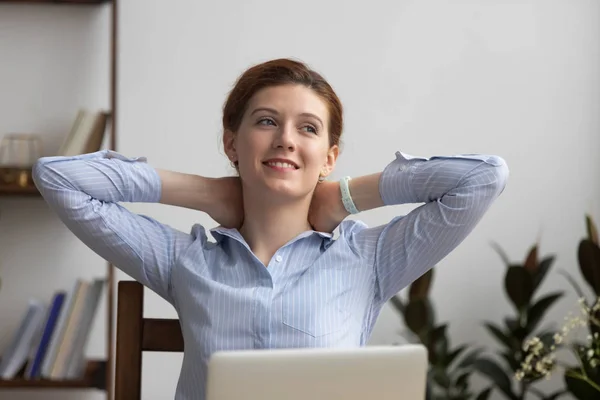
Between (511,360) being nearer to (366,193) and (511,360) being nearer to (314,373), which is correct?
(366,193)

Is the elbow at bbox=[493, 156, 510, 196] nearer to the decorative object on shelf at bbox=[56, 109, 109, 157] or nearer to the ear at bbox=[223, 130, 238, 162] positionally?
the ear at bbox=[223, 130, 238, 162]

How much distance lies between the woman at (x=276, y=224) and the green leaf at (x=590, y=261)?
1.45m

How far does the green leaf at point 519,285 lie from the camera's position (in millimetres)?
3004

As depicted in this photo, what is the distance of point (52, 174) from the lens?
1.59 m

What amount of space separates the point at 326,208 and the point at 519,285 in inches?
61.1

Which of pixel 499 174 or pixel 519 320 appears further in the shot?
pixel 519 320

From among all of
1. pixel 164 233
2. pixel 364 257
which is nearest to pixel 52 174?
pixel 164 233

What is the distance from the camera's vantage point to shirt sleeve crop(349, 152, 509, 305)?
154 cm

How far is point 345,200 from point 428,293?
1587 mm

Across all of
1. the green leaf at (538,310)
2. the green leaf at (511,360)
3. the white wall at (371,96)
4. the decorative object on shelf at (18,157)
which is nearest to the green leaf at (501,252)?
the white wall at (371,96)

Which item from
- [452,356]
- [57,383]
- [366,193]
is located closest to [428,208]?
[366,193]

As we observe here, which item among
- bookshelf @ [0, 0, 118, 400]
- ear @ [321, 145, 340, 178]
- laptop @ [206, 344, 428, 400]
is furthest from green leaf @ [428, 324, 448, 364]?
laptop @ [206, 344, 428, 400]

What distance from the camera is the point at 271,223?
161cm

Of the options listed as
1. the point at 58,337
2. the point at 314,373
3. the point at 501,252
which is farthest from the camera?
the point at 501,252
